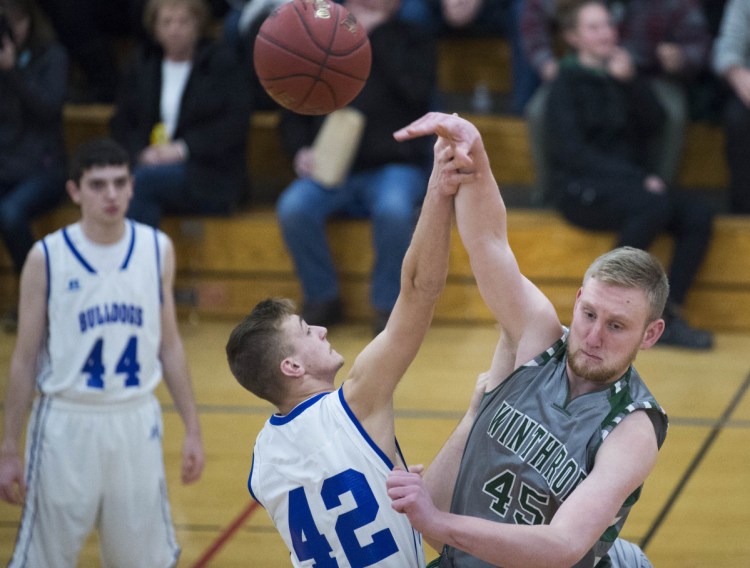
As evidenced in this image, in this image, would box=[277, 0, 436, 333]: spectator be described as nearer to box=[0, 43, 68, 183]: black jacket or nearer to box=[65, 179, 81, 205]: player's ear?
box=[0, 43, 68, 183]: black jacket

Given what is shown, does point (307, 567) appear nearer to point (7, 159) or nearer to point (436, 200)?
point (436, 200)

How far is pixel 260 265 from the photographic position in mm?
8125

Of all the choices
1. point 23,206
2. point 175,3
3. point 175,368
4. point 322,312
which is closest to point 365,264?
point 322,312

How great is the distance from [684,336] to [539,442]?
481 cm

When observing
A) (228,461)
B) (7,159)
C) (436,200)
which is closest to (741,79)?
(228,461)

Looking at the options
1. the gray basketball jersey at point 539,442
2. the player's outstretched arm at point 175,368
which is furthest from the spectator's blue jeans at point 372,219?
the gray basketball jersey at point 539,442

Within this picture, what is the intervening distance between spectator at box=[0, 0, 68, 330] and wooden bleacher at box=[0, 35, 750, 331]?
1.06 ft

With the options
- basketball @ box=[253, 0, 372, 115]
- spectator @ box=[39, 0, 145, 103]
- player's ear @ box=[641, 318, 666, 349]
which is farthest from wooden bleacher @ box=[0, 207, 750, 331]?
player's ear @ box=[641, 318, 666, 349]

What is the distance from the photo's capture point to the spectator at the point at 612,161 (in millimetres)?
7434

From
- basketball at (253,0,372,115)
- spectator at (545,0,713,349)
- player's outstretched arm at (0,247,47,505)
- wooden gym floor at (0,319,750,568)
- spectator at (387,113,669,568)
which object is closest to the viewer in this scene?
spectator at (387,113,669,568)

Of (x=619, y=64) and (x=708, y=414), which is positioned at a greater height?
(x=619, y=64)

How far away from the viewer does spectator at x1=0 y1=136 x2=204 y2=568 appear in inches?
A: 173

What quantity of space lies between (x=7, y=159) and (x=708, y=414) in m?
4.74

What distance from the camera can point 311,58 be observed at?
357cm
